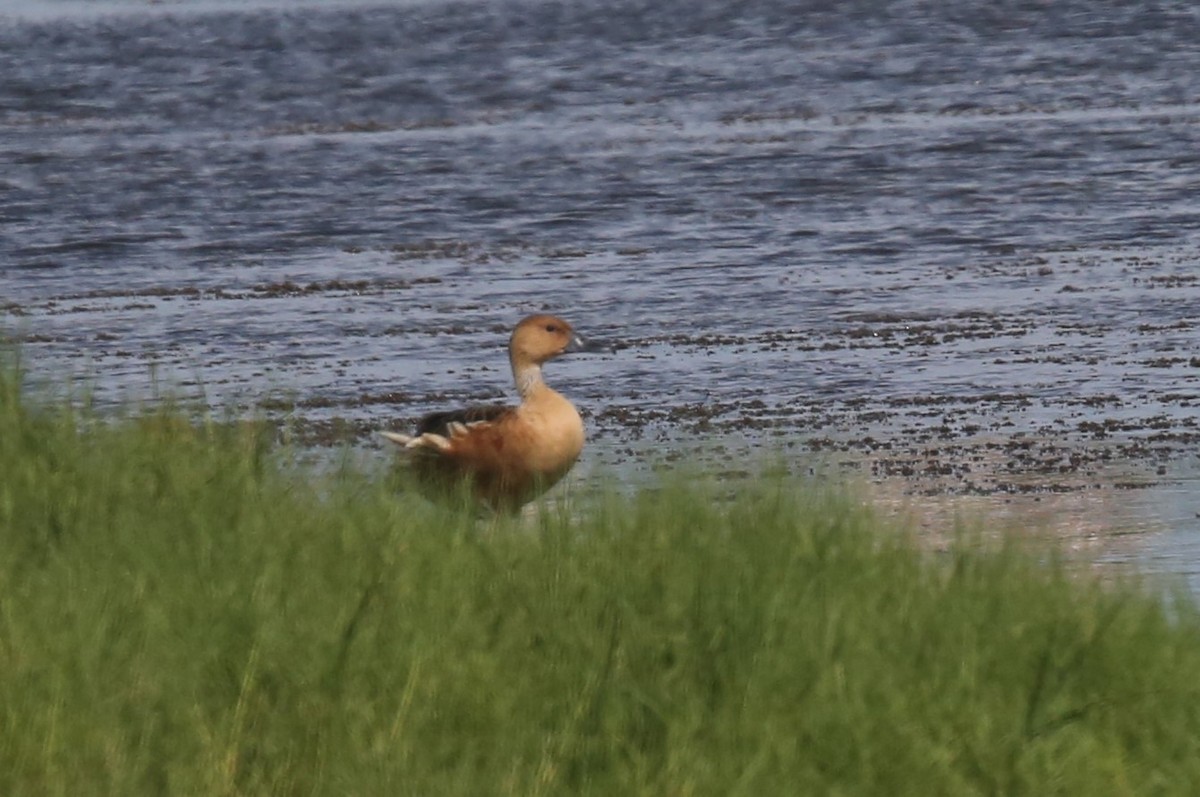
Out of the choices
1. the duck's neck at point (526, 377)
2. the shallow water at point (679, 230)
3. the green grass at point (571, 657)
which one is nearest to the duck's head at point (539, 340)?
the duck's neck at point (526, 377)

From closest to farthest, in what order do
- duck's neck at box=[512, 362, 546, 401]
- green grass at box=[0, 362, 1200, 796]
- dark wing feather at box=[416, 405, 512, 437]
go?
green grass at box=[0, 362, 1200, 796]
dark wing feather at box=[416, 405, 512, 437]
duck's neck at box=[512, 362, 546, 401]

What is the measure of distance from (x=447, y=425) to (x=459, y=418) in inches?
4.6

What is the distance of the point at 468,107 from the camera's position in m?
22.9

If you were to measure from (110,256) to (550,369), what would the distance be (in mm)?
4860

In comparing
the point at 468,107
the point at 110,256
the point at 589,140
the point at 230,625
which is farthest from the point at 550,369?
the point at 468,107

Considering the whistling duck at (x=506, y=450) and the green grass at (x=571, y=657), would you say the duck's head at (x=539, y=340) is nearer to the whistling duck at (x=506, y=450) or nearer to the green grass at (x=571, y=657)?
the whistling duck at (x=506, y=450)

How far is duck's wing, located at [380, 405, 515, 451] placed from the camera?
862 centimetres

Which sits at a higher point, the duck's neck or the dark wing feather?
the duck's neck

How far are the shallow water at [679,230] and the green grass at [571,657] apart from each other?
1573 millimetres

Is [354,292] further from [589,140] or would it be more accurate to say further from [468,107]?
[468,107]

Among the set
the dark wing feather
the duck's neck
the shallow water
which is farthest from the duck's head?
the shallow water

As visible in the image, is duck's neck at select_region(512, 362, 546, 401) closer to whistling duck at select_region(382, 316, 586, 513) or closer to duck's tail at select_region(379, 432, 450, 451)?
whistling duck at select_region(382, 316, 586, 513)

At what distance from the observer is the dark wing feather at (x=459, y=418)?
8.77m

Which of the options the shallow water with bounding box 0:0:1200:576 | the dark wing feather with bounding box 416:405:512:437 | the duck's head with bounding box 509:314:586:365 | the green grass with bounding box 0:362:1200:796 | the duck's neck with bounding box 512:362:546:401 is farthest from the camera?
the shallow water with bounding box 0:0:1200:576
